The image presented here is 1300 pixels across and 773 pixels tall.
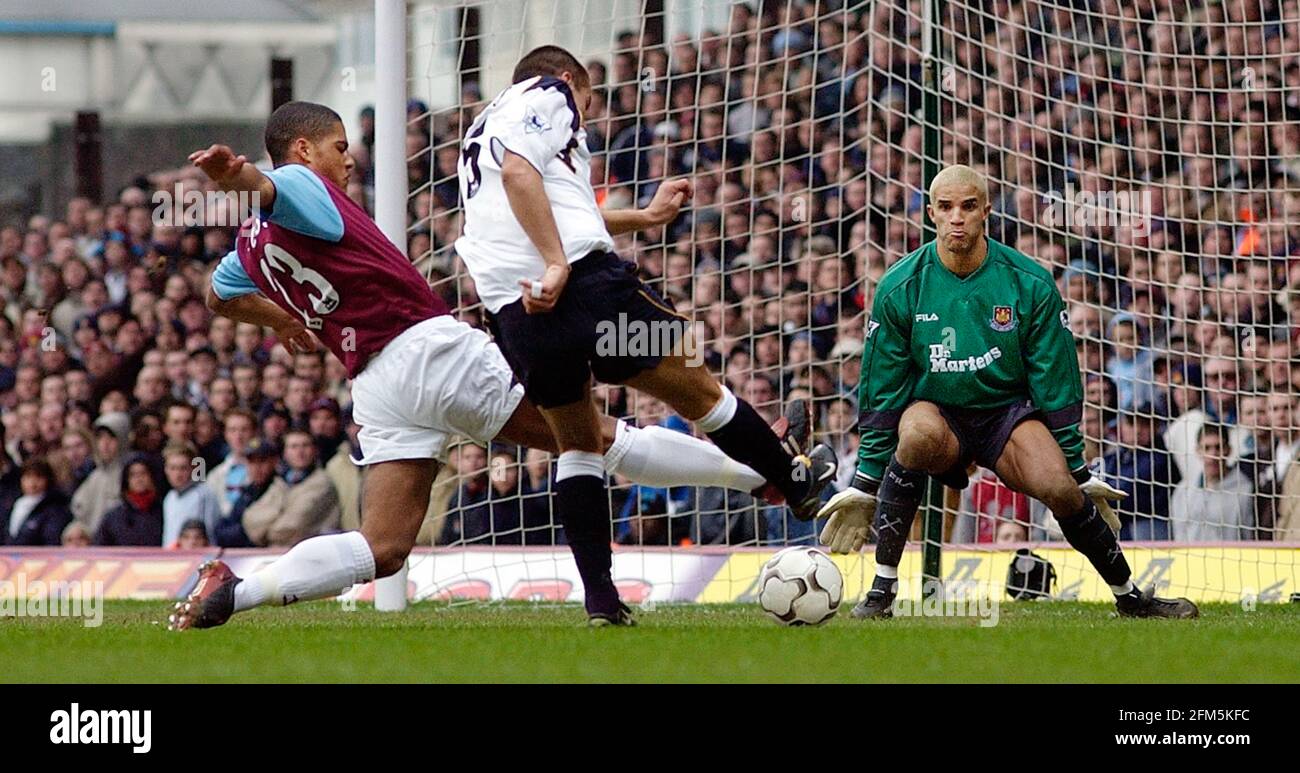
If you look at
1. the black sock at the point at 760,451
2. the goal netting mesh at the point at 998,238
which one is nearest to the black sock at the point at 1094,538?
the black sock at the point at 760,451

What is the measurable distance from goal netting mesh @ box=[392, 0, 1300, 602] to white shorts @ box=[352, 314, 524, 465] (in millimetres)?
2998

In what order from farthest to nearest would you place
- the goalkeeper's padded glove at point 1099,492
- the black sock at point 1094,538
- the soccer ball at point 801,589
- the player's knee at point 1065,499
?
the goalkeeper's padded glove at point 1099,492 → the black sock at point 1094,538 → the player's knee at point 1065,499 → the soccer ball at point 801,589

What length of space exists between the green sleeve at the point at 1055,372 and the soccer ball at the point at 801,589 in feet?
3.74

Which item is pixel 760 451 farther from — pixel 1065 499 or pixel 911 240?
pixel 911 240

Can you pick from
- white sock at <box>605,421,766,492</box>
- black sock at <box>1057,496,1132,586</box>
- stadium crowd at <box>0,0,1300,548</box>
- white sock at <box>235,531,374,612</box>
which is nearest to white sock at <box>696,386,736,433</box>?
white sock at <box>605,421,766,492</box>

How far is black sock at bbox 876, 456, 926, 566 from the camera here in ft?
25.1

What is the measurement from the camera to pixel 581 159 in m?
6.82

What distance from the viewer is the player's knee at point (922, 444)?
739 cm

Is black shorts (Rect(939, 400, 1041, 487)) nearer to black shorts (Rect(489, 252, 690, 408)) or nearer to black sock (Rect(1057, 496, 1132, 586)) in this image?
black sock (Rect(1057, 496, 1132, 586))

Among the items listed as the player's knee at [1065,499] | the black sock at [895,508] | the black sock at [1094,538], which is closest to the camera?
the player's knee at [1065,499]

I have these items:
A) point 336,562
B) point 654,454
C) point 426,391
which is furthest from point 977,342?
point 336,562

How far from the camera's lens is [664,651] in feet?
18.3

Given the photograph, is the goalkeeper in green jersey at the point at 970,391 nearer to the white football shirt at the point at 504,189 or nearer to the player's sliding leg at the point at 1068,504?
the player's sliding leg at the point at 1068,504
